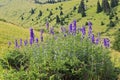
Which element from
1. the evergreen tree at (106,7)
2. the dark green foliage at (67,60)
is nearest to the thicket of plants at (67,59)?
the dark green foliage at (67,60)

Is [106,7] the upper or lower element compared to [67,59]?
upper

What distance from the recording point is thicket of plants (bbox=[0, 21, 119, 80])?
456 inches

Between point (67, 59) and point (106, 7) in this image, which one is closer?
point (67, 59)

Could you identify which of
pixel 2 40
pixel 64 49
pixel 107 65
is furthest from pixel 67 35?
pixel 2 40

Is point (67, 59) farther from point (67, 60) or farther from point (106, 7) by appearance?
point (106, 7)

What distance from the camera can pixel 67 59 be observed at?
11688 millimetres

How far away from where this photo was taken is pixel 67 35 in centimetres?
1295

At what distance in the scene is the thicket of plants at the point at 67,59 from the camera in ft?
38.0

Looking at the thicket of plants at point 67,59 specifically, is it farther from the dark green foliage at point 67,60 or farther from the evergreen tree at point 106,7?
the evergreen tree at point 106,7

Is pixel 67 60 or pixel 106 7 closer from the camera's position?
pixel 67 60

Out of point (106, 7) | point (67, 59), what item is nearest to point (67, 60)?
point (67, 59)

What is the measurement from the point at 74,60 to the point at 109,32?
16109 cm

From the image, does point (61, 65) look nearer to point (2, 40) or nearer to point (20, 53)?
point (20, 53)

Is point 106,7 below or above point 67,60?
above
